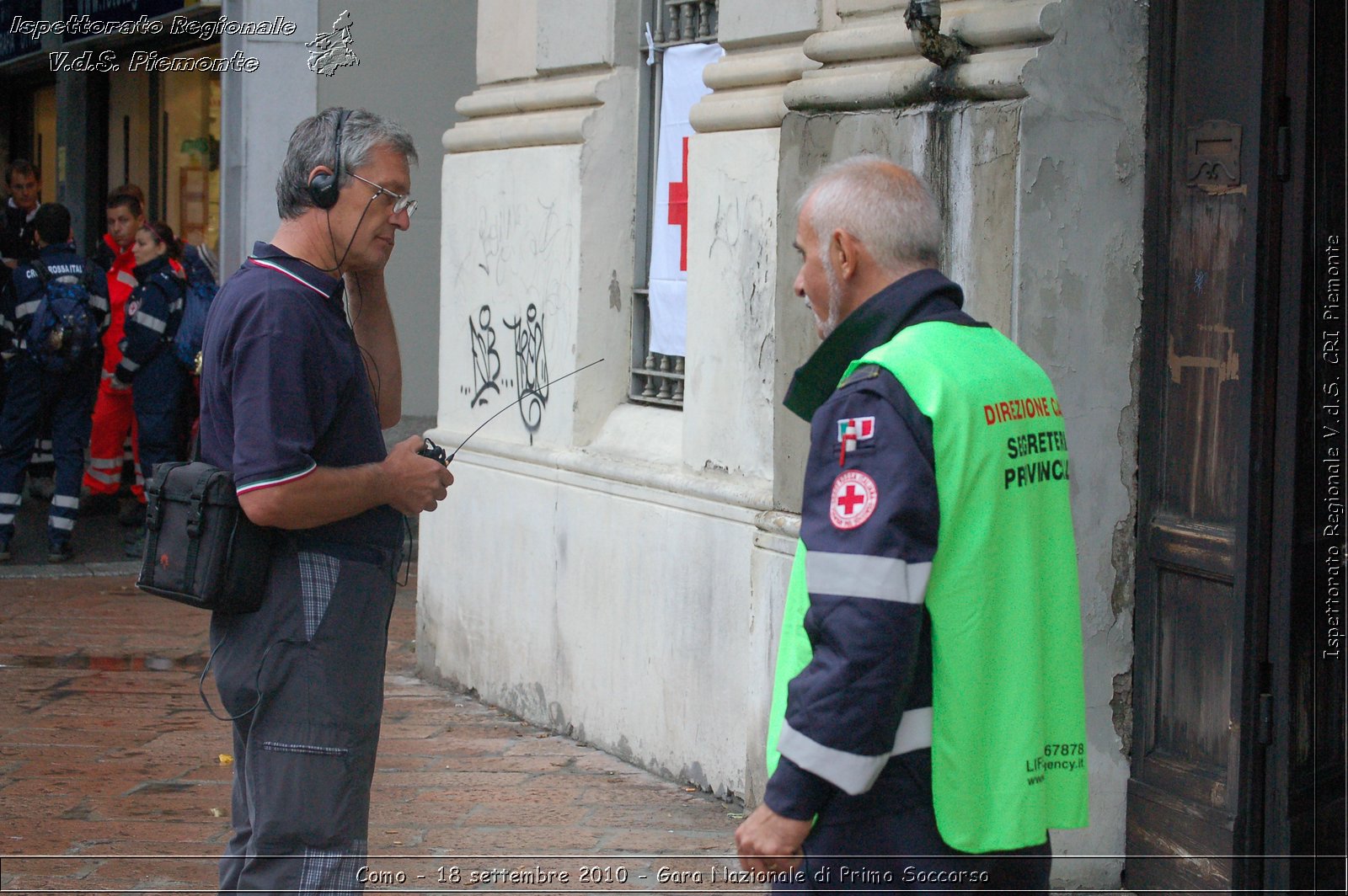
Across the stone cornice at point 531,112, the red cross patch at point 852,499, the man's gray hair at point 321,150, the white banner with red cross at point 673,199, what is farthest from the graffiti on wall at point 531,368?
the red cross patch at point 852,499

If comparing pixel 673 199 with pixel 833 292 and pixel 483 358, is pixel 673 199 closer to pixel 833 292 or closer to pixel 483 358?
pixel 483 358

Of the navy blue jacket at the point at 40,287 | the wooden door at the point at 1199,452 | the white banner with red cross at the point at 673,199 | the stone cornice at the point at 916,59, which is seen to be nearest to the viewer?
the wooden door at the point at 1199,452

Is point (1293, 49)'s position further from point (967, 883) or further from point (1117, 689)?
point (967, 883)

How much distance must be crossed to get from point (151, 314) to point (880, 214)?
334 inches

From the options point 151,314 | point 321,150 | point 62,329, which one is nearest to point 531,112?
point 321,150

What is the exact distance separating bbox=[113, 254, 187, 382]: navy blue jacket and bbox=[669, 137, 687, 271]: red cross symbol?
5155 mm

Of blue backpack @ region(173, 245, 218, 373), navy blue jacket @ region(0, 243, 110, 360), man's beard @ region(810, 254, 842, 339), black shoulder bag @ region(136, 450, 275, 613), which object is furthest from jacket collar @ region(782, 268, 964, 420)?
navy blue jacket @ region(0, 243, 110, 360)

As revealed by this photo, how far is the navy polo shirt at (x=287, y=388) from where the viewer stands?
3131 mm

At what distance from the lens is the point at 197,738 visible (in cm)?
656

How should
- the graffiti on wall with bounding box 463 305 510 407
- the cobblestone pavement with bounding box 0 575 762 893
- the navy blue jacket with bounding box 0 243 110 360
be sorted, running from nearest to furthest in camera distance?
the cobblestone pavement with bounding box 0 575 762 893 → the graffiti on wall with bounding box 463 305 510 407 → the navy blue jacket with bounding box 0 243 110 360

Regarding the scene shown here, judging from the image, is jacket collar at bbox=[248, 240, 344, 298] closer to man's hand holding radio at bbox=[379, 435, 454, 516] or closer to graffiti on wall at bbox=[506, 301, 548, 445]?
man's hand holding radio at bbox=[379, 435, 454, 516]

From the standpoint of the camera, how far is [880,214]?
271 cm

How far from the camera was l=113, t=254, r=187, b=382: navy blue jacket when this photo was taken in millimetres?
10320

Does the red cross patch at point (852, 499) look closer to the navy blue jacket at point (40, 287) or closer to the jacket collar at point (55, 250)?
the navy blue jacket at point (40, 287)
